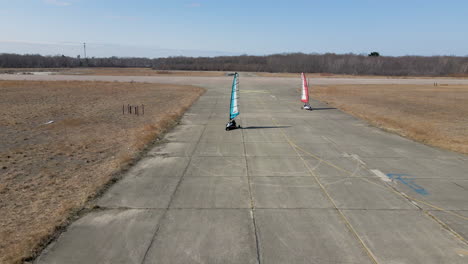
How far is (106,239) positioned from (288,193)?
6951 millimetres

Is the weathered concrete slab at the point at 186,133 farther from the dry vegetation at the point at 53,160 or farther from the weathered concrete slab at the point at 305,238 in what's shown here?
the weathered concrete slab at the point at 305,238

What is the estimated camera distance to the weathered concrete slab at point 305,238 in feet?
28.0

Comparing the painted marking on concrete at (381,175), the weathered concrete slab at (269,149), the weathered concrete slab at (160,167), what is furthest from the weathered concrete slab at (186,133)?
the painted marking on concrete at (381,175)

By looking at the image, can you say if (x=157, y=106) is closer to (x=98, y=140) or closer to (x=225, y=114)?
(x=225, y=114)

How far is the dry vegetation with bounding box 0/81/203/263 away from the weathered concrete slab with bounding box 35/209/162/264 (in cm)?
64

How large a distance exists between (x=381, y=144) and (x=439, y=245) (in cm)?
1285

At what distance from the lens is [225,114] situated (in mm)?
33906

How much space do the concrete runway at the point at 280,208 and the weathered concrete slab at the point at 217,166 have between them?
5cm

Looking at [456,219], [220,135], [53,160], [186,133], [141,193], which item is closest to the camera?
[456,219]

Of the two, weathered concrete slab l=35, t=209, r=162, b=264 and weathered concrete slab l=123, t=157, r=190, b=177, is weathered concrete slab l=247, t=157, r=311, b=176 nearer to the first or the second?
weathered concrete slab l=123, t=157, r=190, b=177

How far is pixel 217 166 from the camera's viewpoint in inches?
640

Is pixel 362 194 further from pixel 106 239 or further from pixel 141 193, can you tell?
pixel 106 239

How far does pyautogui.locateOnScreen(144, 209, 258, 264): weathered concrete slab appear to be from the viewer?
8.50 meters

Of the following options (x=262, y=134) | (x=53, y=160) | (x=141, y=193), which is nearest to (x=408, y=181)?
(x=262, y=134)
